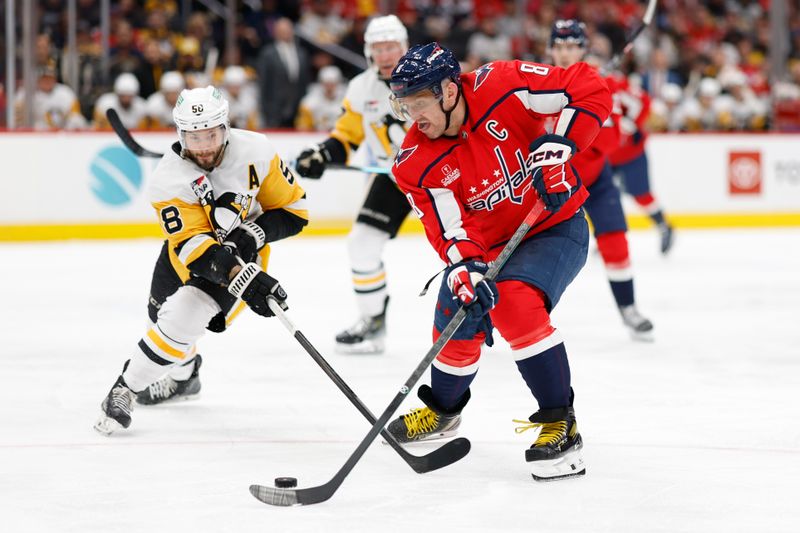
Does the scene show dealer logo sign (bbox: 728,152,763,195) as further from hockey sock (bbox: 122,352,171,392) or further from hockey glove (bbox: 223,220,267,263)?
hockey sock (bbox: 122,352,171,392)


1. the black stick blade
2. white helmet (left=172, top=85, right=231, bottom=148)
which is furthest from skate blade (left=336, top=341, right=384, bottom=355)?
the black stick blade

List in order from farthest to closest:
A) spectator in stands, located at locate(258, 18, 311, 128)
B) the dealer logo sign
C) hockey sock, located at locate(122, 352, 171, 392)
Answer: the dealer logo sign, spectator in stands, located at locate(258, 18, 311, 128), hockey sock, located at locate(122, 352, 171, 392)

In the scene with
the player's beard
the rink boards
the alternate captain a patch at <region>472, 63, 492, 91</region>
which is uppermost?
the alternate captain a patch at <region>472, 63, 492, 91</region>

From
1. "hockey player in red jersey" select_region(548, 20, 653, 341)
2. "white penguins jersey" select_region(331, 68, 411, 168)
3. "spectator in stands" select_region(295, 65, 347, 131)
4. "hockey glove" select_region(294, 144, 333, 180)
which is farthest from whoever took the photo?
"spectator in stands" select_region(295, 65, 347, 131)

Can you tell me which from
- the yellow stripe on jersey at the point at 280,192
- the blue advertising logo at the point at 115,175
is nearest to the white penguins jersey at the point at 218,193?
the yellow stripe on jersey at the point at 280,192

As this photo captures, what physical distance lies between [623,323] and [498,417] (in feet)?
5.76

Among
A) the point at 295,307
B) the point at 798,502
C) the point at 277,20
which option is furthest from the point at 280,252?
the point at 798,502

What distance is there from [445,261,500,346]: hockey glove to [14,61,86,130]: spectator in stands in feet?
19.2

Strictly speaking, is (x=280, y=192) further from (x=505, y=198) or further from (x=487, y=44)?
(x=487, y=44)

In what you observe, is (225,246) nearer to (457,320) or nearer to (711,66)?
(457,320)

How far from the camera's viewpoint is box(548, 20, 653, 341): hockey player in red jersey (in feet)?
15.7

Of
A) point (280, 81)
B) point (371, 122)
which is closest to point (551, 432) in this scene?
point (371, 122)

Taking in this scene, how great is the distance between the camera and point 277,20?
9.86m

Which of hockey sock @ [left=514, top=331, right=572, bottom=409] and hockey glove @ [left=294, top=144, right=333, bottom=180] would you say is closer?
hockey sock @ [left=514, top=331, right=572, bottom=409]
